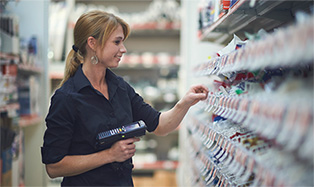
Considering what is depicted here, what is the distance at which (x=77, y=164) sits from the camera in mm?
1545

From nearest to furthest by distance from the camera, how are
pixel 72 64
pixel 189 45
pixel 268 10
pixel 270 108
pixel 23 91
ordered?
pixel 270 108 → pixel 268 10 → pixel 72 64 → pixel 23 91 → pixel 189 45

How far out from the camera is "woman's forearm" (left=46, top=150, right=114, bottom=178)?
1.54m

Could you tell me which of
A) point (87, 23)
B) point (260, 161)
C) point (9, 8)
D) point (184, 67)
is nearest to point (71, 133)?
point (87, 23)

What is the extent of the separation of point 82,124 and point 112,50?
0.38m

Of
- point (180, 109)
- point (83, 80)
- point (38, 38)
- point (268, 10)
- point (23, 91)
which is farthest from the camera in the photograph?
point (38, 38)

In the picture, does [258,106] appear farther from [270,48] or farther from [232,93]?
[232,93]

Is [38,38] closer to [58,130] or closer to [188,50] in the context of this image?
[188,50]

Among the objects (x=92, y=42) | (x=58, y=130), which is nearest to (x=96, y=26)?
(x=92, y=42)

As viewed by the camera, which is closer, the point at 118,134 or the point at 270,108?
the point at 270,108

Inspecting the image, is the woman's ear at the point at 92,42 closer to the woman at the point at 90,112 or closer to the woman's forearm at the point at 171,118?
the woman at the point at 90,112

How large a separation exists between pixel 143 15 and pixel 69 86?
2.93 meters

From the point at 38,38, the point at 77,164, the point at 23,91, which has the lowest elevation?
the point at 77,164

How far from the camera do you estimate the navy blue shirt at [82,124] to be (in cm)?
153

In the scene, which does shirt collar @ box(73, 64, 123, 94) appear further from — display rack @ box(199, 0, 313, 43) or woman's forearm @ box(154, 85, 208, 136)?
display rack @ box(199, 0, 313, 43)
